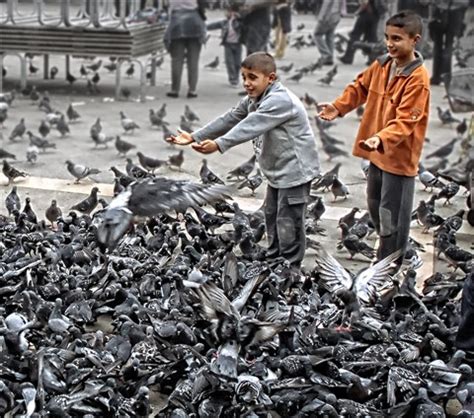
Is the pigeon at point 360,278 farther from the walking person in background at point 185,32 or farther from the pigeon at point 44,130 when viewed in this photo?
the walking person in background at point 185,32

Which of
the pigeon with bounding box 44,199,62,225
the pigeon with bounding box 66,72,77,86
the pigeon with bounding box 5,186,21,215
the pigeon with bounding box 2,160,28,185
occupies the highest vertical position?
the pigeon with bounding box 5,186,21,215

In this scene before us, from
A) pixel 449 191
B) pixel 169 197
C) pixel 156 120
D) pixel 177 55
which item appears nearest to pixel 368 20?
pixel 177 55

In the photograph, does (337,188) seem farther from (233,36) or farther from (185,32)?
(233,36)

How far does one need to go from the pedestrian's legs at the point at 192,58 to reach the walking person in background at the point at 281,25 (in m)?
4.66

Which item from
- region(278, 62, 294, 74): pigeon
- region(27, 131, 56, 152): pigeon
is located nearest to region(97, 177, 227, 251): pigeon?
region(27, 131, 56, 152): pigeon

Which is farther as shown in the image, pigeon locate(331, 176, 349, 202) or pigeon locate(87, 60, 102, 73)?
pigeon locate(87, 60, 102, 73)

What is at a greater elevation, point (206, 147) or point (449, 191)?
point (206, 147)

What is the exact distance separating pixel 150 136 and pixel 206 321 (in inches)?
→ 305

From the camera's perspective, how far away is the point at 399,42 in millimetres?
5676

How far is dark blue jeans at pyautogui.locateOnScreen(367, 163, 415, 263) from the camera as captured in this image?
5.95 m

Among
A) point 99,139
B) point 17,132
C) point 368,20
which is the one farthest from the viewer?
point 368,20

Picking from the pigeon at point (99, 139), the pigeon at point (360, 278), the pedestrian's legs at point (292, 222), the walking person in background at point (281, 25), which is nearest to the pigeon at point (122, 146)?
the pigeon at point (99, 139)

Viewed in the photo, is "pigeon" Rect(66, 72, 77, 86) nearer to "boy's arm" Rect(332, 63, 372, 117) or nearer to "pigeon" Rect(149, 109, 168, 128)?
"pigeon" Rect(149, 109, 168, 128)

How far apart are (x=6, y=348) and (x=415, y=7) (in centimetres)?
1268
